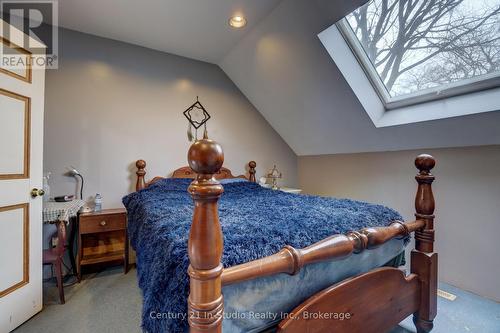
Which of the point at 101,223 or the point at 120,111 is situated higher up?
the point at 120,111

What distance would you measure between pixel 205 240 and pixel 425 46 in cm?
237

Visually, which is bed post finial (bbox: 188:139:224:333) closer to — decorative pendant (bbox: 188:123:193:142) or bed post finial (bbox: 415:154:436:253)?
bed post finial (bbox: 415:154:436:253)

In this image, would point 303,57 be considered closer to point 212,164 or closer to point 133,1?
point 133,1

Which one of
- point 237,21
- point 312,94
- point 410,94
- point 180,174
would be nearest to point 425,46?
point 410,94

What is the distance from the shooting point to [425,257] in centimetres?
136

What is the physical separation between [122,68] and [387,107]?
9.54 ft

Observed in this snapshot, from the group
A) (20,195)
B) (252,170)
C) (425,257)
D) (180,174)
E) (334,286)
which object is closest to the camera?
(334,286)

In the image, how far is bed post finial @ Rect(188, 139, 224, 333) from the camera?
0.61 metres

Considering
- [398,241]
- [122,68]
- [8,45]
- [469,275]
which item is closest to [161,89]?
[122,68]

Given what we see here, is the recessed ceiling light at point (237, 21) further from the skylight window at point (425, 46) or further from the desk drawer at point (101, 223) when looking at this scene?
the desk drawer at point (101, 223)

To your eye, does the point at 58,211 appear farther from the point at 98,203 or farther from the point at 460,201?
the point at 460,201

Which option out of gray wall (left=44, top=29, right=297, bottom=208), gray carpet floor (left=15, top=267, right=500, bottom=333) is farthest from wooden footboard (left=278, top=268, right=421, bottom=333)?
gray wall (left=44, top=29, right=297, bottom=208)

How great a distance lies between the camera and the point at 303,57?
2441 mm

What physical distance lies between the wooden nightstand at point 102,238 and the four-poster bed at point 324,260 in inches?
67.1
